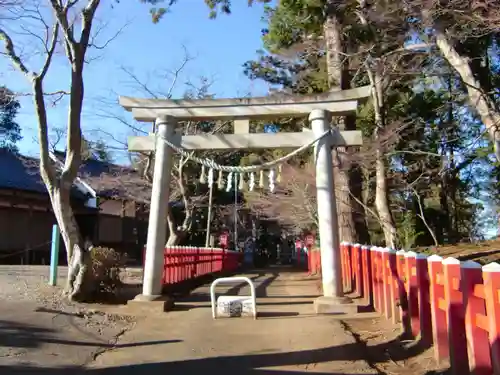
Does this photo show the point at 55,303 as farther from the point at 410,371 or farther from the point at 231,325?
the point at 410,371

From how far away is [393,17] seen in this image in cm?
1152

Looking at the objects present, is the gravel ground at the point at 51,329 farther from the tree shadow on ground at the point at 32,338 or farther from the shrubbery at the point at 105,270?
the shrubbery at the point at 105,270

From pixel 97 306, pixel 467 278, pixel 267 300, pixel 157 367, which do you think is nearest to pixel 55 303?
pixel 97 306

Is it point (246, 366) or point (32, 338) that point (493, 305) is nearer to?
point (246, 366)

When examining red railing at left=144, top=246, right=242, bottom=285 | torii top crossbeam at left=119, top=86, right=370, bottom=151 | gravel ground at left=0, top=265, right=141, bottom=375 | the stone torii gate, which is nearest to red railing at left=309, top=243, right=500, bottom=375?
the stone torii gate

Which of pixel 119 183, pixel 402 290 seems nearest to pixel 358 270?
pixel 402 290

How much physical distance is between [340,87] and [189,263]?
736cm

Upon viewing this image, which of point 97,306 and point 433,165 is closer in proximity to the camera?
point 97,306

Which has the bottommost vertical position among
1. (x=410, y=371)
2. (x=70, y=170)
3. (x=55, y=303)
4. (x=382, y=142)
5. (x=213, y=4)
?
(x=410, y=371)

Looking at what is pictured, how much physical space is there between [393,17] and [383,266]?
589 centimetres

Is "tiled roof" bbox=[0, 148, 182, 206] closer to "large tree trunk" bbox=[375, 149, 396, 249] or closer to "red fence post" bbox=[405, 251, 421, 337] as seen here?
"large tree trunk" bbox=[375, 149, 396, 249]

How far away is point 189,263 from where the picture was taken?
16.8m

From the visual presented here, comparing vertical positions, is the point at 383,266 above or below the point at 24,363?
above

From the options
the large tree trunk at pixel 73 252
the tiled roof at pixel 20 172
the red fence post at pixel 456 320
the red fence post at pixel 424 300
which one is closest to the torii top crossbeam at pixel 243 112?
the large tree trunk at pixel 73 252
